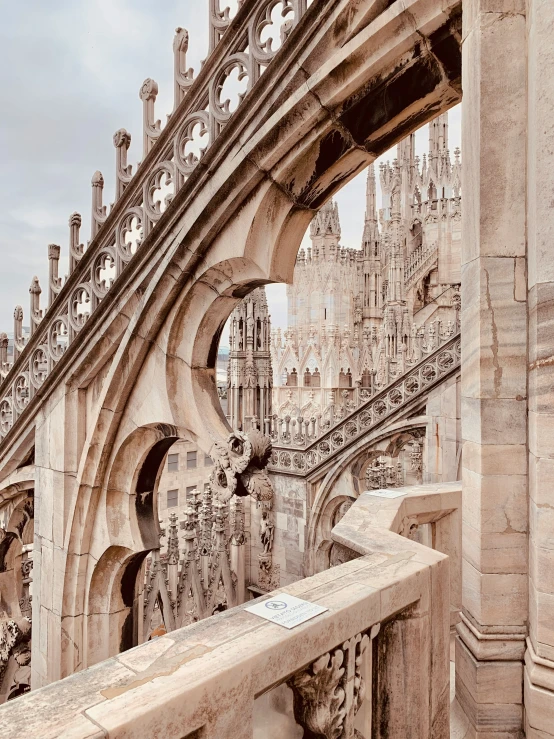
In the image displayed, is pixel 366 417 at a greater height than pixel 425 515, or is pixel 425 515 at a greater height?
pixel 366 417

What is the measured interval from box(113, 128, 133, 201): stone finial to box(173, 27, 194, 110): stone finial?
627 mm

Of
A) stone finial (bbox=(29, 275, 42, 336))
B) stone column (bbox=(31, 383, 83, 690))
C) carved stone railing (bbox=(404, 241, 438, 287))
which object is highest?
carved stone railing (bbox=(404, 241, 438, 287))

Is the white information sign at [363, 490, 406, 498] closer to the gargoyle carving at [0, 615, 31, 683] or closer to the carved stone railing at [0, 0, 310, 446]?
the carved stone railing at [0, 0, 310, 446]

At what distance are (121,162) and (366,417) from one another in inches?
313

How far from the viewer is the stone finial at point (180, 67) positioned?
360 centimetres

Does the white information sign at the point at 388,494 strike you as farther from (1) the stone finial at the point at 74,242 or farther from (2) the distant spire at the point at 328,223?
(2) the distant spire at the point at 328,223

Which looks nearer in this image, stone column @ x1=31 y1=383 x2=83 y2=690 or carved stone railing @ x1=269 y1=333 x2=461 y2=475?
stone column @ x1=31 y1=383 x2=83 y2=690

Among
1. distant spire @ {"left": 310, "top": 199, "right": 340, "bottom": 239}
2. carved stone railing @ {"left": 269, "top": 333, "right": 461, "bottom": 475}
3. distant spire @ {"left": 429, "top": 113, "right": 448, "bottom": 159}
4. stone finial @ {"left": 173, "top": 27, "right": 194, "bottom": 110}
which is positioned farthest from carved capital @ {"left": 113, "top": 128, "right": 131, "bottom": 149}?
distant spire @ {"left": 429, "top": 113, "right": 448, "bottom": 159}

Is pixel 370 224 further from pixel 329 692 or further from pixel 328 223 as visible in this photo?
pixel 329 692

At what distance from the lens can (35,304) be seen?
4789 millimetres

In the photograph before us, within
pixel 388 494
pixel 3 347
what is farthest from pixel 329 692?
pixel 3 347

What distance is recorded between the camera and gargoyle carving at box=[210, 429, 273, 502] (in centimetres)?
349

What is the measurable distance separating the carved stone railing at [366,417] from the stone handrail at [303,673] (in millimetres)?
7575

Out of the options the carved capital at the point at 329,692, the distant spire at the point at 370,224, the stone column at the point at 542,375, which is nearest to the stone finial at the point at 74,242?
the stone column at the point at 542,375
